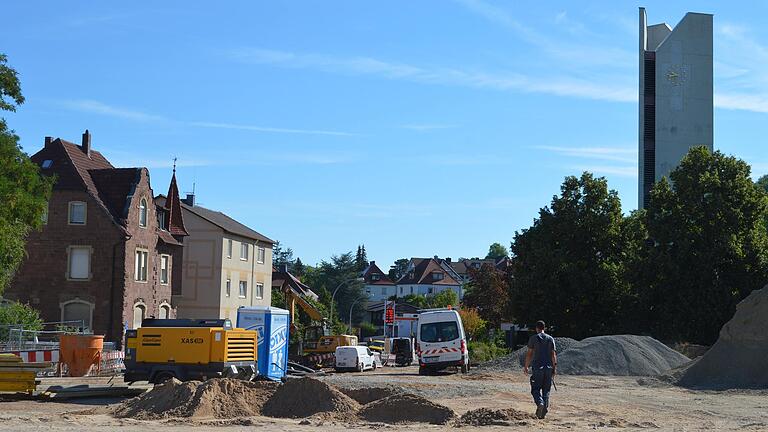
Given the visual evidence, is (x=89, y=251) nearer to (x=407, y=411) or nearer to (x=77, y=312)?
(x=77, y=312)

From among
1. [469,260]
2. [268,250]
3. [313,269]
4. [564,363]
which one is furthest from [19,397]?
[469,260]

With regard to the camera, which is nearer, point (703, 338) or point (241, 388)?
point (241, 388)

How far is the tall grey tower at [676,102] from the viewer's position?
85.4m

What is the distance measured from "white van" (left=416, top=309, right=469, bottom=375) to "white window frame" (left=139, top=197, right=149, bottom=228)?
19262 millimetres

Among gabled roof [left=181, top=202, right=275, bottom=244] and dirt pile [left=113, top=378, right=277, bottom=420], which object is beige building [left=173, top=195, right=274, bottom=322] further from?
dirt pile [left=113, top=378, right=277, bottom=420]

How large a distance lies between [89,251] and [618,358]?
28177 mm

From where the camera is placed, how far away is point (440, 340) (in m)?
41.3

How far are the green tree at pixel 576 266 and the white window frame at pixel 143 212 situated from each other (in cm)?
2247

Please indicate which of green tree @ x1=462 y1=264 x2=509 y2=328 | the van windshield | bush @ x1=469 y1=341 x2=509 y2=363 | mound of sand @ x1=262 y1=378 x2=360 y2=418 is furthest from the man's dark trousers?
green tree @ x1=462 y1=264 x2=509 y2=328

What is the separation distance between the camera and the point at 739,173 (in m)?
51.8

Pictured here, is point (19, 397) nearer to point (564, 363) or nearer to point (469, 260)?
point (564, 363)

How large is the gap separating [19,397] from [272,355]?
731 cm

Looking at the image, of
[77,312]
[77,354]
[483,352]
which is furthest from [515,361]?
[77,312]

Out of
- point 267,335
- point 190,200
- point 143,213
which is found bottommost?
point 267,335
